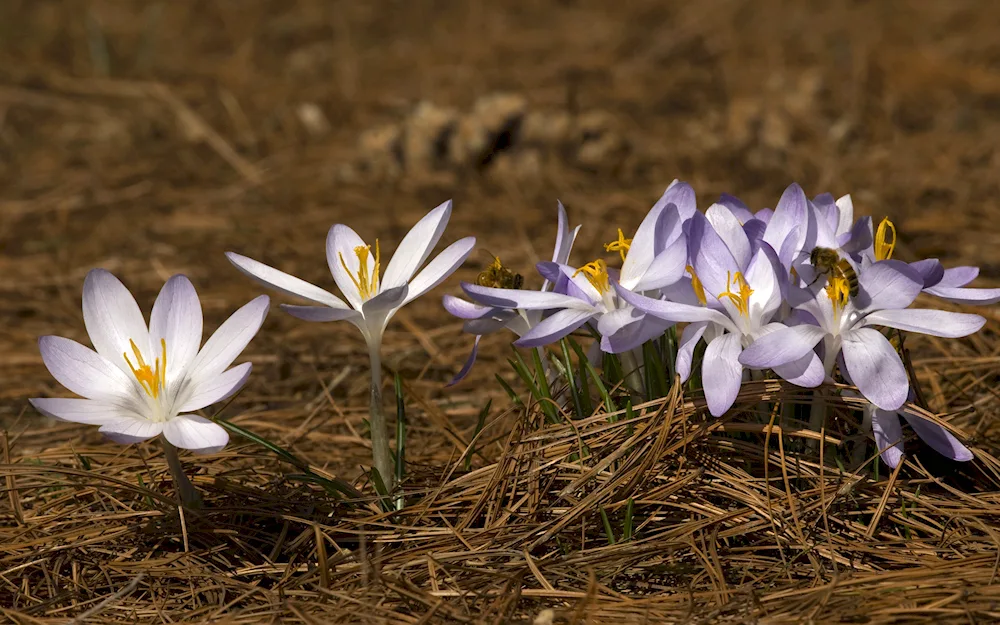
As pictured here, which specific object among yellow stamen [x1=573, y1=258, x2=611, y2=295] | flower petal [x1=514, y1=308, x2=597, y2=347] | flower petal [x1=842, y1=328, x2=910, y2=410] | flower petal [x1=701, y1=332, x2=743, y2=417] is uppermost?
yellow stamen [x1=573, y1=258, x2=611, y2=295]

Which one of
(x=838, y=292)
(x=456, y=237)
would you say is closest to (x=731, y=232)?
(x=838, y=292)

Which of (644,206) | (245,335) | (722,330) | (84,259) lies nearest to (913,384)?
(722,330)

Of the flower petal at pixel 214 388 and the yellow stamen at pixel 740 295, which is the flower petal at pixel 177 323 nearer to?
the flower petal at pixel 214 388

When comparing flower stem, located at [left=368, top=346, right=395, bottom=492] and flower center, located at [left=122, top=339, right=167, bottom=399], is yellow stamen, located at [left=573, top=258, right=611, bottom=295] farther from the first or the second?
flower center, located at [left=122, top=339, right=167, bottom=399]

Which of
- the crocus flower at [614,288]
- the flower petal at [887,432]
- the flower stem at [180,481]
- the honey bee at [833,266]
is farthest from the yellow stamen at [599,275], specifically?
the flower stem at [180,481]

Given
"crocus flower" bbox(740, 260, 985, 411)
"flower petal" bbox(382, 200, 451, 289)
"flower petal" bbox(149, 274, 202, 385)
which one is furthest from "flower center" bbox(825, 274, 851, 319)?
"flower petal" bbox(149, 274, 202, 385)

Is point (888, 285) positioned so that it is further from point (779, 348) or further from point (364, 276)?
point (364, 276)
